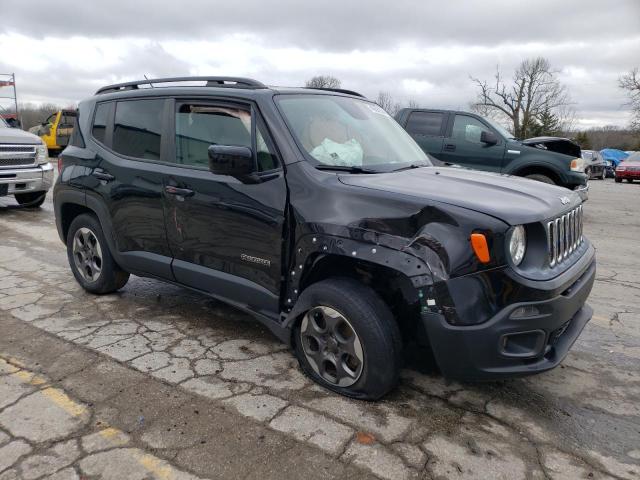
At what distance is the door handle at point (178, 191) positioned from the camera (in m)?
3.60

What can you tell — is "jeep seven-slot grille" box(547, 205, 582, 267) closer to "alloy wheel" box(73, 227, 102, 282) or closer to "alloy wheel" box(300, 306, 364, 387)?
"alloy wheel" box(300, 306, 364, 387)

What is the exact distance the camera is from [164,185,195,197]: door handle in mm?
3602

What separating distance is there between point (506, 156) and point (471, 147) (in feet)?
2.12

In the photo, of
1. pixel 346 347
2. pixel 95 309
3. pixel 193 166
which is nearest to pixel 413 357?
pixel 346 347

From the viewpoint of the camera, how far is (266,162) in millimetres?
3271

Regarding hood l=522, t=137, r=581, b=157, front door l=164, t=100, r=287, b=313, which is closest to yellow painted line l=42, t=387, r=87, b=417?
front door l=164, t=100, r=287, b=313

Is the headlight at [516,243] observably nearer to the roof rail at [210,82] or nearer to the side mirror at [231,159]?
the side mirror at [231,159]

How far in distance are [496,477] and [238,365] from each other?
1741 mm

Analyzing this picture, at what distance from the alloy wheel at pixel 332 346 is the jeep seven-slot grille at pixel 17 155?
27.3ft

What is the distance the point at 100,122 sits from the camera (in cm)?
451

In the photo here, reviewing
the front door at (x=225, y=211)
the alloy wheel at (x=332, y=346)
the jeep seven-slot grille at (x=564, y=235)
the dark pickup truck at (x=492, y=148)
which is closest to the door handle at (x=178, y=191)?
the front door at (x=225, y=211)

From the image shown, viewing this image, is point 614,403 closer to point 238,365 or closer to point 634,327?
point 634,327

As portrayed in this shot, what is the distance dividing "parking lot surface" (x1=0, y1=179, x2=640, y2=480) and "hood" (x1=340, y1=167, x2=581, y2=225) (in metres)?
1.14

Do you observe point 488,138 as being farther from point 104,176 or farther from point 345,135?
point 104,176
